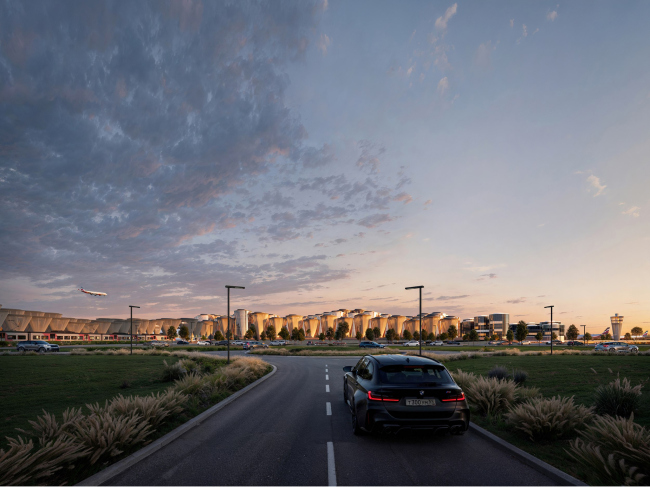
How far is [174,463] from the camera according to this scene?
20.2ft

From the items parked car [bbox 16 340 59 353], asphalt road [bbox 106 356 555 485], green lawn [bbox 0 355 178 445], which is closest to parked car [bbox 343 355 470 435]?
asphalt road [bbox 106 356 555 485]

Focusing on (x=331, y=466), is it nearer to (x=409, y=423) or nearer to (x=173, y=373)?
(x=409, y=423)

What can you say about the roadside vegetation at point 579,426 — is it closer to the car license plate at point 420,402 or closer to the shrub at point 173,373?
the car license plate at point 420,402

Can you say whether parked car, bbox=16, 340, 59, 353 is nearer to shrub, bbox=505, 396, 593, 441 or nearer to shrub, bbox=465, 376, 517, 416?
shrub, bbox=465, 376, 517, 416

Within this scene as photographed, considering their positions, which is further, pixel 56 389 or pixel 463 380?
pixel 56 389

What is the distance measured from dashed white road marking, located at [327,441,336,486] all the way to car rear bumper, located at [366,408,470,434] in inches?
31.6

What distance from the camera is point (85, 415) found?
30.4 feet

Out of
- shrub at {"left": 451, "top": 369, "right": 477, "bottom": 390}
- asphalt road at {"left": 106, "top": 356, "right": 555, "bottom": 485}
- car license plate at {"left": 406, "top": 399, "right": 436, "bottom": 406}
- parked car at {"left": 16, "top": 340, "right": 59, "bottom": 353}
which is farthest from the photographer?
parked car at {"left": 16, "top": 340, "right": 59, "bottom": 353}

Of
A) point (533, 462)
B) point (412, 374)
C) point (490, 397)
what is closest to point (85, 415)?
point (412, 374)

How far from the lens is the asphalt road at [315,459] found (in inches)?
212

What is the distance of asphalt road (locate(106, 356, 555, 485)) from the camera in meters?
5.39

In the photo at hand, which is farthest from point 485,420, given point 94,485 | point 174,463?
point 94,485

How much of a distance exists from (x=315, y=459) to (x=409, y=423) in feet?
5.93

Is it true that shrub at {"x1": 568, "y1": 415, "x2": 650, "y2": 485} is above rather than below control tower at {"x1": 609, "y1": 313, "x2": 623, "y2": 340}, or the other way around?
above
